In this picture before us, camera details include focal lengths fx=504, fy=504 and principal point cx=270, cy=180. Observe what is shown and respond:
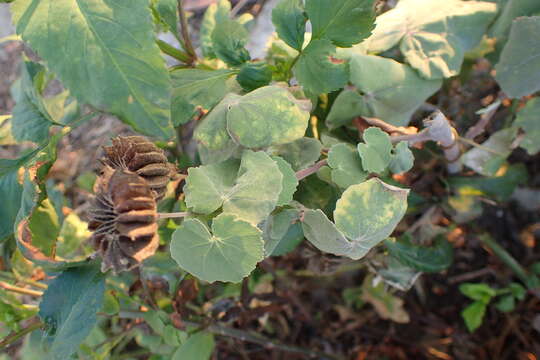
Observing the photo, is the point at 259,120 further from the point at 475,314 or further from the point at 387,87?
the point at 475,314

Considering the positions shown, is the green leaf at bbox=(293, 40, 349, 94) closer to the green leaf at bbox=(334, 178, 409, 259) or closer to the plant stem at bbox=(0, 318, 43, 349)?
the green leaf at bbox=(334, 178, 409, 259)

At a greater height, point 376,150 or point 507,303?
point 376,150

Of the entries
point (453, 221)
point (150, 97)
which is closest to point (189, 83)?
point (150, 97)

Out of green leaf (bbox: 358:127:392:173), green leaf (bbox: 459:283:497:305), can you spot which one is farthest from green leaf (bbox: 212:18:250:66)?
green leaf (bbox: 459:283:497:305)

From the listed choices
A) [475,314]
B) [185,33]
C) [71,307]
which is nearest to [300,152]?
[185,33]

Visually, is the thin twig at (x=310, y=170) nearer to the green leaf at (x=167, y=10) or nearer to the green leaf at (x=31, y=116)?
the green leaf at (x=167, y=10)

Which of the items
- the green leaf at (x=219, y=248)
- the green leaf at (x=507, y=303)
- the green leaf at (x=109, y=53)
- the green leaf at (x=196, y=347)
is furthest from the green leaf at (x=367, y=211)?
the green leaf at (x=507, y=303)
